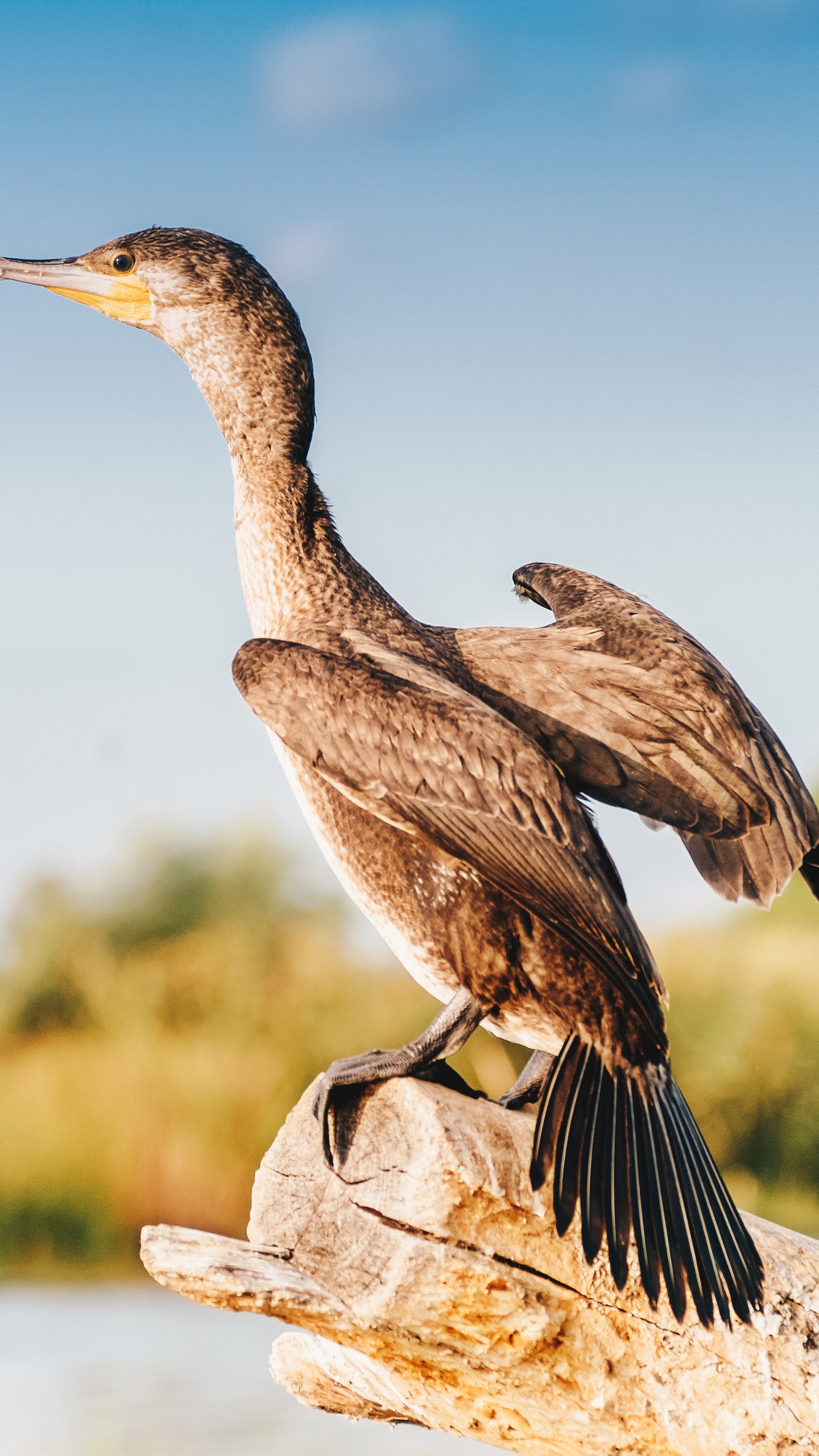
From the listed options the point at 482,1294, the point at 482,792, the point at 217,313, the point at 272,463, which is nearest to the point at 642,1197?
the point at 482,1294

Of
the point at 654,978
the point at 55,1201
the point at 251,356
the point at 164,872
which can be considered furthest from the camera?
the point at 164,872

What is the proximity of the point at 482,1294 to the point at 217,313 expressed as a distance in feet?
6.98

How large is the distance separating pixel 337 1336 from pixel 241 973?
6.94m

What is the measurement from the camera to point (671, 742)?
300 cm

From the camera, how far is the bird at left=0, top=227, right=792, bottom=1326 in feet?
8.48

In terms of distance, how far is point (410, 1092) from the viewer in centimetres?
276

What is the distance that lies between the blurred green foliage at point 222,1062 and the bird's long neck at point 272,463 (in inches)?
225

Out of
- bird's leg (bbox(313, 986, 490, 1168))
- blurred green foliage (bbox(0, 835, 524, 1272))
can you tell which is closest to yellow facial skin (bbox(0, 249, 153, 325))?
bird's leg (bbox(313, 986, 490, 1168))

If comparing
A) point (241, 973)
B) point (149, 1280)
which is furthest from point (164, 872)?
point (149, 1280)

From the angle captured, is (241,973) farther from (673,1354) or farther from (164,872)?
(673,1354)

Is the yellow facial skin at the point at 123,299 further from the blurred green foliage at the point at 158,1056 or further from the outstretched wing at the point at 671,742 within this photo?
the blurred green foliage at the point at 158,1056

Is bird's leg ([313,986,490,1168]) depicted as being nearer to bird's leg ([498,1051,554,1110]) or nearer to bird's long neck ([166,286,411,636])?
bird's leg ([498,1051,554,1110])

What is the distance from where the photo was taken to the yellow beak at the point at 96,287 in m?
3.20

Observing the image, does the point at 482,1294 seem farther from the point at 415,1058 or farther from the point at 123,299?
the point at 123,299
